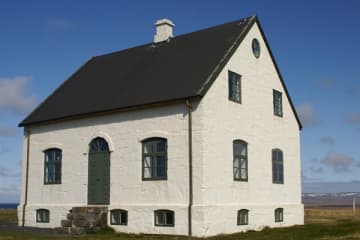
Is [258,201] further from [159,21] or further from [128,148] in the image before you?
[159,21]

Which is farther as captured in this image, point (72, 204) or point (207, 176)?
point (72, 204)

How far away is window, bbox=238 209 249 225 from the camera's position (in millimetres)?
22625

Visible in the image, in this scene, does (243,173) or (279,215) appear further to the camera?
(279,215)

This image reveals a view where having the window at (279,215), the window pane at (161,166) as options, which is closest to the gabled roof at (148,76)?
the window pane at (161,166)

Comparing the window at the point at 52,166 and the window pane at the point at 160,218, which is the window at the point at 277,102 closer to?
the window pane at the point at 160,218

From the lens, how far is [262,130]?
2522 cm

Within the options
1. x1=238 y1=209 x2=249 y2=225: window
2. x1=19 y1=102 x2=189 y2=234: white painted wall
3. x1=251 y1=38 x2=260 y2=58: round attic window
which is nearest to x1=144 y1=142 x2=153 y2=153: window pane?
x1=19 y1=102 x2=189 y2=234: white painted wall

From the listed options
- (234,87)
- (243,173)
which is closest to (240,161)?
(243,173)

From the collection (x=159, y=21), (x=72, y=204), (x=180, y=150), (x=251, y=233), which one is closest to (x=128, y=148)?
(x=180, y=150)

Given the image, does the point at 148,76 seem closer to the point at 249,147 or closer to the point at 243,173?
the point at 249,147

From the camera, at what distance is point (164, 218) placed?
70.6 ft

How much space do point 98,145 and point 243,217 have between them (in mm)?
7377

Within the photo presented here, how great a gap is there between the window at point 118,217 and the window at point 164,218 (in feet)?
5.98

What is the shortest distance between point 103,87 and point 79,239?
9169 mm
